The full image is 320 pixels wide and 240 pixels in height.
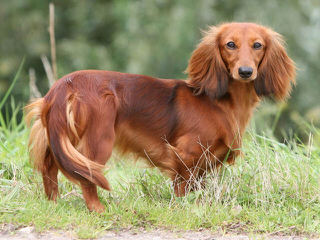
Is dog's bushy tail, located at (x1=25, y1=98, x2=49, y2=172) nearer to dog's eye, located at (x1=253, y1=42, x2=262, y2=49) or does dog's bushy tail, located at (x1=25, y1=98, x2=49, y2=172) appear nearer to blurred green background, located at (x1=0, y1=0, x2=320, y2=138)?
dog's eye, located at (x1=253, y1=42, x2=262, y2=49)

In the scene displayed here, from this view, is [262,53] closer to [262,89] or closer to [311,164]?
[262,89]

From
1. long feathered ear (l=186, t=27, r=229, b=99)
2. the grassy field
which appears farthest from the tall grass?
long feathered ear (l=186, t=27, r=229, b=99)

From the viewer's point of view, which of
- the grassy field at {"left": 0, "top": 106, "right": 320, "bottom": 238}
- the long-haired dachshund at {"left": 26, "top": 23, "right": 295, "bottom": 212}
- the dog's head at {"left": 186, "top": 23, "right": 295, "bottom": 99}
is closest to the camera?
the grassy field at {"left": 0, "top": 106, "right": 320, "bottom": 238}

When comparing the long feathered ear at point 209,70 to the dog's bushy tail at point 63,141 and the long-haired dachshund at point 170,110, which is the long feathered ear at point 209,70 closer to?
the long-haired dachshund at point 170,110

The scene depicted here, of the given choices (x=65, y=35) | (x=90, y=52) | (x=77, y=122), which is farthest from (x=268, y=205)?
(x=65, y=35)

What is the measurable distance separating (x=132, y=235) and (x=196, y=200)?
65 cm

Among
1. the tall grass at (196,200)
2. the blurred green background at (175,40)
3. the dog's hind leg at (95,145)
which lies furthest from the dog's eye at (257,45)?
the blurred green background at (175,40)

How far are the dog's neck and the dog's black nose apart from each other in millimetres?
273

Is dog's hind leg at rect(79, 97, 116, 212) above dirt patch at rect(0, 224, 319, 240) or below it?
above

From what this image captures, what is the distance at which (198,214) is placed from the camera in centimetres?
353

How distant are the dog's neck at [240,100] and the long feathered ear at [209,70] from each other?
8cm

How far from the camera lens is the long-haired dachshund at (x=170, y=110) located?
3654mm

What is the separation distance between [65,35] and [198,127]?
34.3 feet

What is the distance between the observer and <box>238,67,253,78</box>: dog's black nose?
3786 mm
